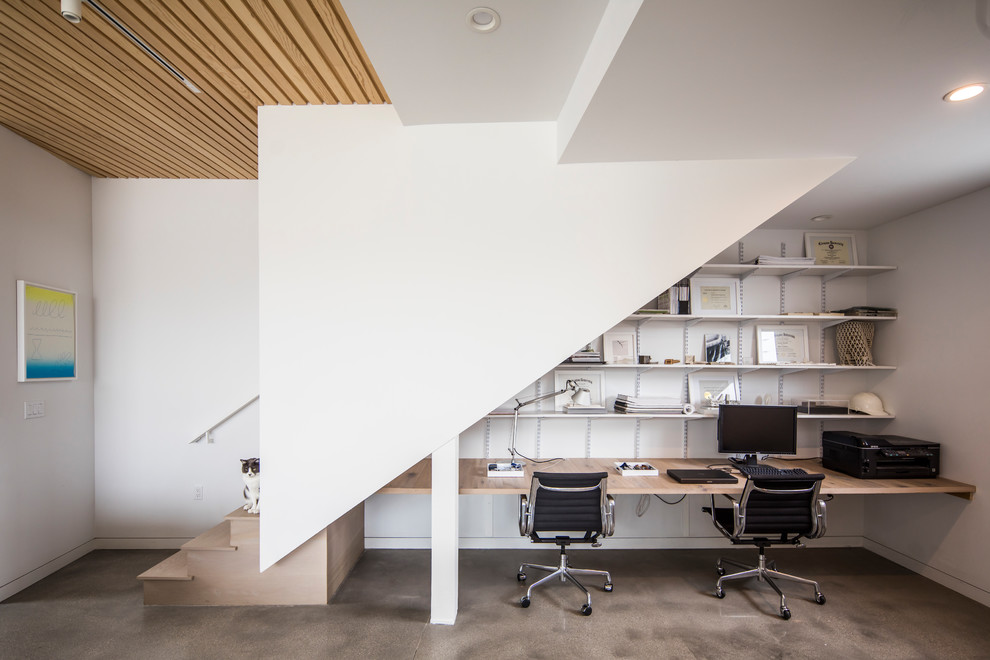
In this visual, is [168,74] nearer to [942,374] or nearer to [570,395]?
[570,395]

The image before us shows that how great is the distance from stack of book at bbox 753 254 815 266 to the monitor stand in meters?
1.44

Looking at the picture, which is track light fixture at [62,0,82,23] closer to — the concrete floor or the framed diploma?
the concrete floor

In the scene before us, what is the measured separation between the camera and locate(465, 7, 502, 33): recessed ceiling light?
1.74 metres

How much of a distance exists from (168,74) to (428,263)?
62.7 inches

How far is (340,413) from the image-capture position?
2.69 meters

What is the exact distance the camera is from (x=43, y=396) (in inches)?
130

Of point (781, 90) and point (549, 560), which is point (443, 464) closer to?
point (549, 560)

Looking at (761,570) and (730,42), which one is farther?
(761,570)

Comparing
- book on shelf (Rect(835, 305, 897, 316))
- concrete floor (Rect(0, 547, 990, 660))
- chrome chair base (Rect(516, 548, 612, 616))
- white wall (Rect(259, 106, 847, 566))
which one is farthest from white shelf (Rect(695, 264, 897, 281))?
chrome chair base (Rect(516, 548, 612, 616))

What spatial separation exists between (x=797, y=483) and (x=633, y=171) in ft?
6.85

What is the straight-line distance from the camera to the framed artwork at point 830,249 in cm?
390

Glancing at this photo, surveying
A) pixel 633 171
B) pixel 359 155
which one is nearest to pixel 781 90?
pixel 633 171

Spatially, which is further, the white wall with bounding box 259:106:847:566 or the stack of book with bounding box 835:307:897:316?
the stack of book with bounding box 835:307:897:316

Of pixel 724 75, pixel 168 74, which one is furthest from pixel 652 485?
pixel 168 74
